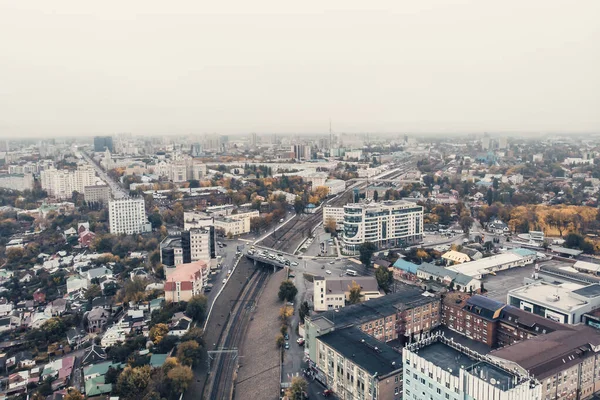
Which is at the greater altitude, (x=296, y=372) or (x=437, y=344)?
(x=437, y=344)

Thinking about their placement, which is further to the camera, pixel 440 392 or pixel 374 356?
pixel 374 356

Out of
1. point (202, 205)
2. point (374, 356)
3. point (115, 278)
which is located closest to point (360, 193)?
point (202, 205)

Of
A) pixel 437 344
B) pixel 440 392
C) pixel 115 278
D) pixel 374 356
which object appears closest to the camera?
pixel 440 392

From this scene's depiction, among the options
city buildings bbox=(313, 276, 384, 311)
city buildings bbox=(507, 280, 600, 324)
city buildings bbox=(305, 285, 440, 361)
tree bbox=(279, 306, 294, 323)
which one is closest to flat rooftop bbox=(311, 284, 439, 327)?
city buildings bbox=(305, 285, 440, 361)

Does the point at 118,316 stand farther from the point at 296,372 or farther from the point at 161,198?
the point at 161,198

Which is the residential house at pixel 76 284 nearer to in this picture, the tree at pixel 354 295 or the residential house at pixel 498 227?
the tree at pixel 354 295

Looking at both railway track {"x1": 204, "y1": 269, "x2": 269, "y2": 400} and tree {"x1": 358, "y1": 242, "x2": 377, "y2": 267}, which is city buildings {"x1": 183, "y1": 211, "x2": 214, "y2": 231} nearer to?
railway track {"x1": 204, "y1": 269, "x2": 269, "y2": 400}

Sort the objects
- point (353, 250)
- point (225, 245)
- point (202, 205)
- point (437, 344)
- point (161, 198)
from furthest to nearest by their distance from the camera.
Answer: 1. point (161, 198)
2. point (202, 205)
3. point (225, 245)
4. point (353, 250)
5. point (437, 344)
